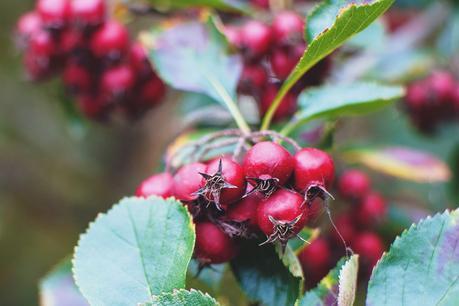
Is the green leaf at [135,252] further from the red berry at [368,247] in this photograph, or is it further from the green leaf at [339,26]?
the red berry at [368,247]

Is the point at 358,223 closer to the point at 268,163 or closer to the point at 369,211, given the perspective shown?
the point at 369,211

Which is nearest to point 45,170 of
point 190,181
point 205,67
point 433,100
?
point 433,100

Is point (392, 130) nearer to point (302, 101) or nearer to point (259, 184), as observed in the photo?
point (302, 101)

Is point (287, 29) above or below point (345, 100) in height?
above

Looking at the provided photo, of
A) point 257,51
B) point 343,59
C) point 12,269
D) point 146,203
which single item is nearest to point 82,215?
point 12,269

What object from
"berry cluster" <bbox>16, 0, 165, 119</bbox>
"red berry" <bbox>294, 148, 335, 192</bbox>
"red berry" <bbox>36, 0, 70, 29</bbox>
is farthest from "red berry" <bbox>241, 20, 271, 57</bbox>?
"red berry" <bbox>294, 148, 335, 192</bbox>

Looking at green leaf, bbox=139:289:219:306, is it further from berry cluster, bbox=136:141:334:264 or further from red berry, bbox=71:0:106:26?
red berry, bbox=71:0:106:26

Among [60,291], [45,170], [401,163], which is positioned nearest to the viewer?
[60,291]

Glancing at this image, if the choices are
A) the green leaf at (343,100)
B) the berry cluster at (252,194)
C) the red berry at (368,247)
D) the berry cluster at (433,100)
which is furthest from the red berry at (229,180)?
the berry cluster at (433,100)
